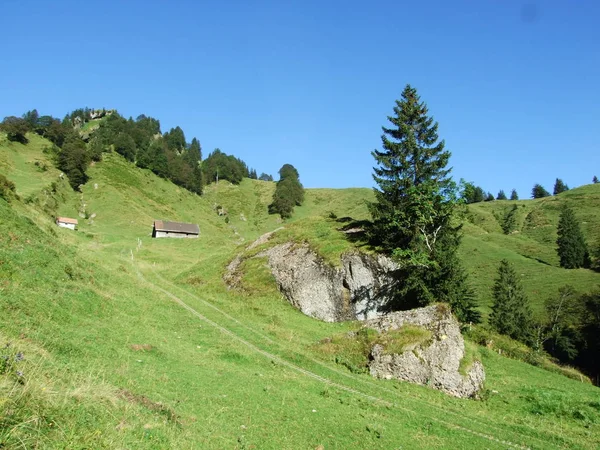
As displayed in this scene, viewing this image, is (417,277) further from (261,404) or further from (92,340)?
(92,340)

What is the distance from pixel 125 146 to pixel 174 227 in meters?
70.4

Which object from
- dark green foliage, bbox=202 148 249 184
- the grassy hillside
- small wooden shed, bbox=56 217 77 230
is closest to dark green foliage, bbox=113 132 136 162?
dark green foliage, bbox=202 148 249 184

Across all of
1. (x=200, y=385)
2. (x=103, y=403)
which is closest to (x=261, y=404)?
(x=200, y=385)

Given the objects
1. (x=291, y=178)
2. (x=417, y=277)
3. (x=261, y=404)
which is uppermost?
(x=291, y=178)

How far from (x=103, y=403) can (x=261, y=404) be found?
276 inches

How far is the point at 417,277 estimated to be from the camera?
36531 millimetres

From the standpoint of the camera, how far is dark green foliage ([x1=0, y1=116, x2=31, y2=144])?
124 m

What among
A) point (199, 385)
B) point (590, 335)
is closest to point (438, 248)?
point (199, 385)

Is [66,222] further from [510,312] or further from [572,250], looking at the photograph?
[572,250]

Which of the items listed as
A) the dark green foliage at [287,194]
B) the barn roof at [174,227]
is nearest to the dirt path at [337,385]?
the barn roof at [174,227]

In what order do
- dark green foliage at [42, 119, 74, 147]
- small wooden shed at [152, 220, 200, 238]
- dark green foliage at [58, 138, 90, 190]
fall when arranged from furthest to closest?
dark green foliage at [42, 119, 74, 147] → dark green foliage at [58, 138, 90, 190] → small wooden shed at [152, 220, 200, 238]

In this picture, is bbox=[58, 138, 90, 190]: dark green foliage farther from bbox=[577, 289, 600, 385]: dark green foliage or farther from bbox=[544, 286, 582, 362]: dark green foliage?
bbox=[577, 289, 600, 385]: dark green foliage

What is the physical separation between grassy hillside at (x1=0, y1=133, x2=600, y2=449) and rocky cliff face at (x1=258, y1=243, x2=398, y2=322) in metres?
2.42

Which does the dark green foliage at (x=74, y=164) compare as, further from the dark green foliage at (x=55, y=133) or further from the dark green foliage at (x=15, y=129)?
the dark green foliage at (x=55, y=133)
